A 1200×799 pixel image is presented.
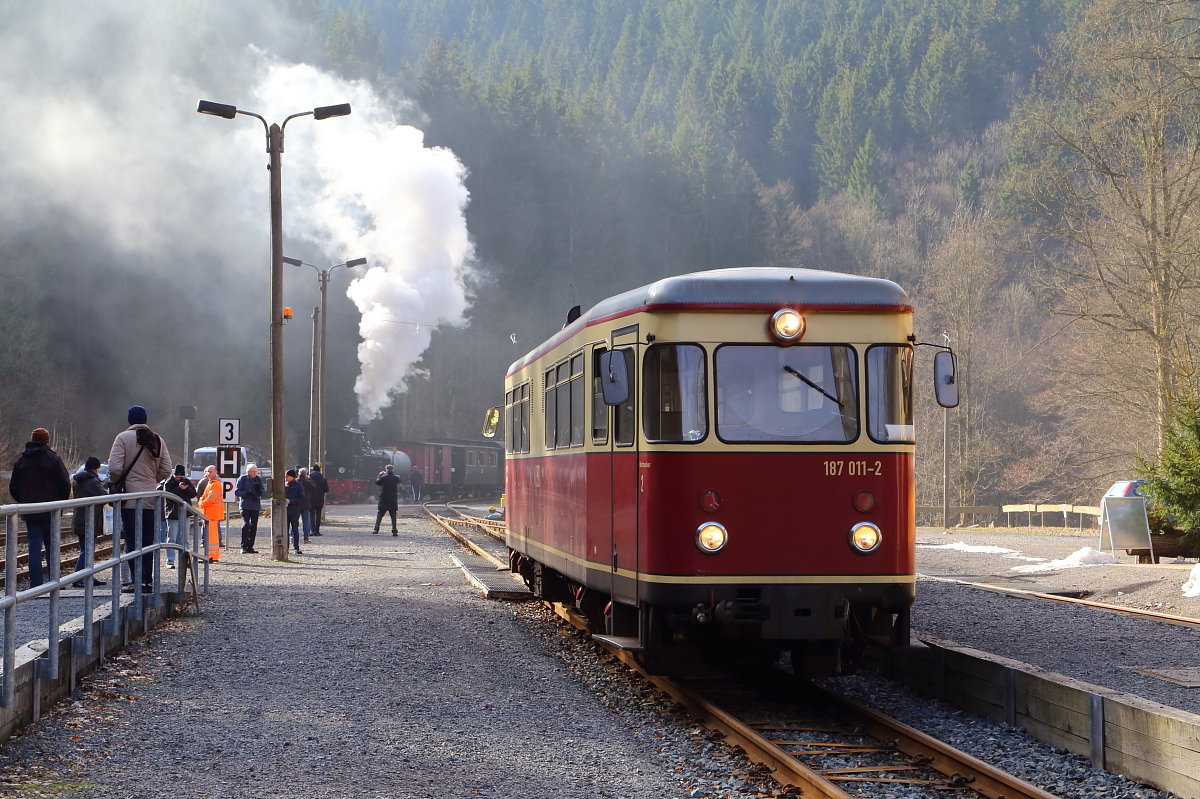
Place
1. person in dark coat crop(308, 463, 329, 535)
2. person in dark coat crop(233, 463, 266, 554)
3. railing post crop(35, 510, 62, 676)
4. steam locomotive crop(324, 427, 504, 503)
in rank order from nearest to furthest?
1. railing post crop(35, 510, 62, 676)
2. person in dark coat crop(233, 463, 266, 554)
3. person in dark coat crop(308, 463, 329, 535)
4. steam locomotive crop(324, 427, 504, 503)

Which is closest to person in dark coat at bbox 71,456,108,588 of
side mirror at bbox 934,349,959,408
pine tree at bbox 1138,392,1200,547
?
side mirror at bbox 934,349,959,408

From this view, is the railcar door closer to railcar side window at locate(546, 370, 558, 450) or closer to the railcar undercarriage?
the railcar undercarriage

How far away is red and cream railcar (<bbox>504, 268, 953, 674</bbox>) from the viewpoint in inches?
316

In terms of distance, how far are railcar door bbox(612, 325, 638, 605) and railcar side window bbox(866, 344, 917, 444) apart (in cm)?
156

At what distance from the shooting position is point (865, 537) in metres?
8.15

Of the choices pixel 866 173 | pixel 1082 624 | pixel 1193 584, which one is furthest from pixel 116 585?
pixel 866 173

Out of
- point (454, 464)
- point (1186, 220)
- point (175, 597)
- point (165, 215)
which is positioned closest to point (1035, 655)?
point (175, 597)

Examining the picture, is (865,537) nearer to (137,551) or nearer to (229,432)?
(137,551)

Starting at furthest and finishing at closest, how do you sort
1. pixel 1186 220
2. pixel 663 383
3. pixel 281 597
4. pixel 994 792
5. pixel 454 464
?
pixel 454 464, pixel 1186 220, pixel 281 597, pixel 663 383, pixel 994 792

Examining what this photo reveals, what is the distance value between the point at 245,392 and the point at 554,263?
73.6 ft

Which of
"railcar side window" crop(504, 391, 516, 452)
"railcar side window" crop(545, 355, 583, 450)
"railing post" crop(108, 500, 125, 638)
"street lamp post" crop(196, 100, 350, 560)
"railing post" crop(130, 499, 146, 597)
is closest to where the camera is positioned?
"railing post" crop(108, 500, 125, 638)

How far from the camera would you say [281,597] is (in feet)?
48.9

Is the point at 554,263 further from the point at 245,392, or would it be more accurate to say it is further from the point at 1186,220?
the point at 1186,220

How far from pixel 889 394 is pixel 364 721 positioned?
4.03 metres
